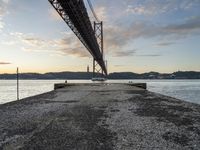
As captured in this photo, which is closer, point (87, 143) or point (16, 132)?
point (87, 143)

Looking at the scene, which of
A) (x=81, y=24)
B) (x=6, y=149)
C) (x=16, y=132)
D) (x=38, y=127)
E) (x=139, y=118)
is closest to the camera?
(x=6, y=149)

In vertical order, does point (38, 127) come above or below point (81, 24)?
below

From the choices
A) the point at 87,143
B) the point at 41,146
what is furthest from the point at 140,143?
the point at 41,146

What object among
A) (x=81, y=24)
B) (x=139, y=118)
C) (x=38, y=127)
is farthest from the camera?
(x=81, y=24)

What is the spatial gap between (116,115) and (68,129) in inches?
106

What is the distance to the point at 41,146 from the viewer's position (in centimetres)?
575

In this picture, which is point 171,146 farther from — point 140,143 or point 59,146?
point 59,146

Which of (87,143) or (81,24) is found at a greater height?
(81,24)

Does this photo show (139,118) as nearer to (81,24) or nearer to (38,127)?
(38,127)

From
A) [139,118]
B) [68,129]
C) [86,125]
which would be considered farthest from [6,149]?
[139,118]

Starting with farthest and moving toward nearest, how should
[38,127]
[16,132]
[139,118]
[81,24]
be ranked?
[81,24], [139,118], [38,127], [16,132]

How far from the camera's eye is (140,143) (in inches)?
236

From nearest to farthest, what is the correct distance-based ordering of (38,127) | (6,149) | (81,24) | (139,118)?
(6,149), (38,127), (139,118), (81,24)

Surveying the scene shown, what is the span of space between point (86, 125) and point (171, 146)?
280 centimetres
